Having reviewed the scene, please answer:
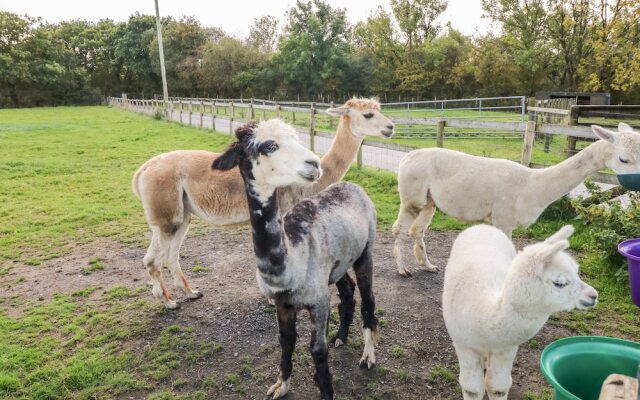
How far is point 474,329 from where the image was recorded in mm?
2371

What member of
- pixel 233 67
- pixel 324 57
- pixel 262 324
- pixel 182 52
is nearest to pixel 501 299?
pixel 262 324

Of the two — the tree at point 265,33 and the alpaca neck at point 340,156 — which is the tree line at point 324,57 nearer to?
the tree at point 265,33

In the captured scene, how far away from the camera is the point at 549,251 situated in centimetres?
197

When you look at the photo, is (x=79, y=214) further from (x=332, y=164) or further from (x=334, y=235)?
(x=334, y=235)

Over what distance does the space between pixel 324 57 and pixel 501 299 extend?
136 feet

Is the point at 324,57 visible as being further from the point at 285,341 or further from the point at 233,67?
the point at 285,341

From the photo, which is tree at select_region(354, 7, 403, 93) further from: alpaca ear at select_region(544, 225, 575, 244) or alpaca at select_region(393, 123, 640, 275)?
alpaca ear at select_region(544, 225, 575, 244)

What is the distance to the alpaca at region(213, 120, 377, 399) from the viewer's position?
8.56 feet

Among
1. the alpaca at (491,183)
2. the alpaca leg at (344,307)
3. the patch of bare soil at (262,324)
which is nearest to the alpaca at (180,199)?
the patch of bare soil at (262,324)

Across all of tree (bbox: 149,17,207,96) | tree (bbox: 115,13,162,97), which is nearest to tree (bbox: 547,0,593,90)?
tree (bbox: 149,17,207,96)

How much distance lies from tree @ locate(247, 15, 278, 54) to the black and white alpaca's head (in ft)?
190

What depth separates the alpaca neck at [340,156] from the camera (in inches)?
192

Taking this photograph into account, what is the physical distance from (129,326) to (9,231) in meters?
4.34

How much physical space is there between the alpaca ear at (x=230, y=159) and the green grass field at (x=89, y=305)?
1.76 metres
